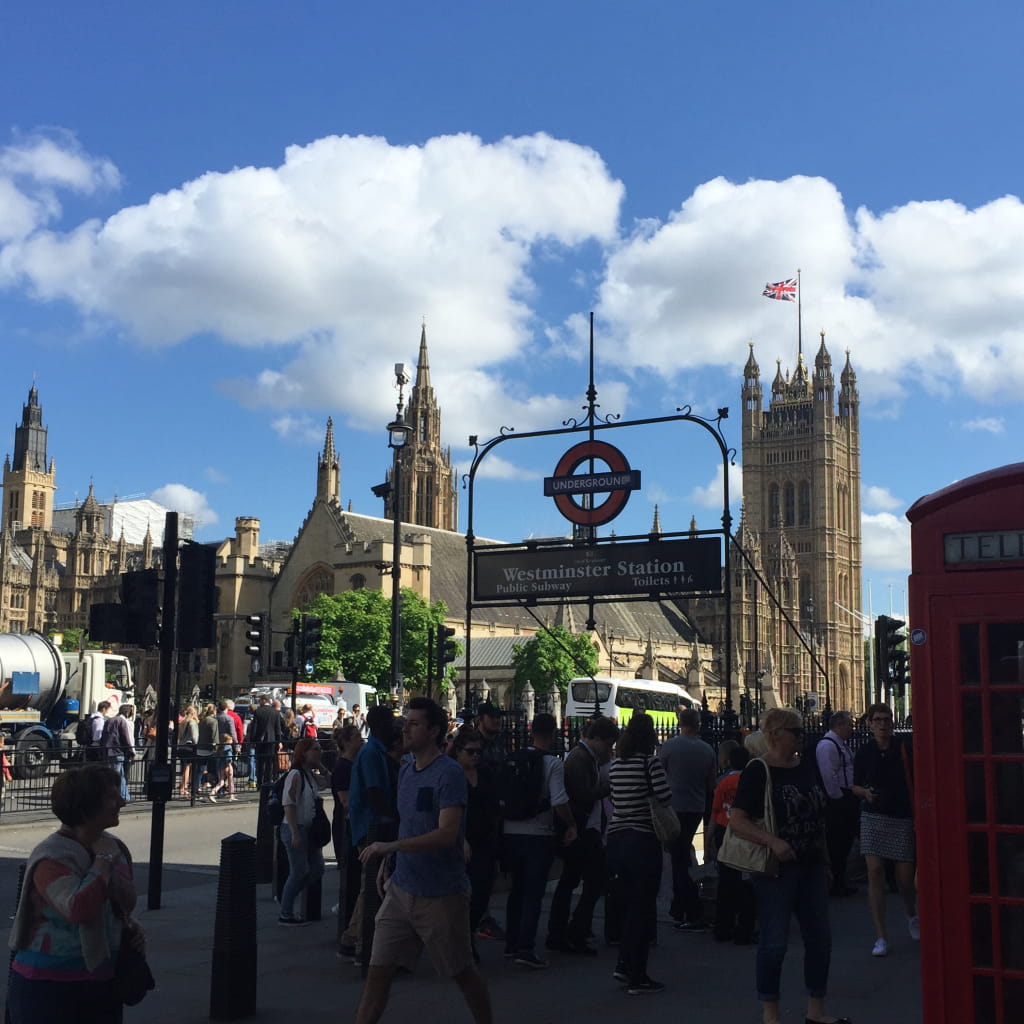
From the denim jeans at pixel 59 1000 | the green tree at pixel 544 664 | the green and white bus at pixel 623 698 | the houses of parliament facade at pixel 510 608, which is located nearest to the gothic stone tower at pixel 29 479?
the houses of parliament facade at pixel 510 608

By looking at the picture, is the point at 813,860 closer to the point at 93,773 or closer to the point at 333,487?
the point at 93,773

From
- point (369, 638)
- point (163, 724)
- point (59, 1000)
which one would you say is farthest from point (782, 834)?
point (369, 638)

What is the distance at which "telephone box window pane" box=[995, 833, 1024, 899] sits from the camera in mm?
5484

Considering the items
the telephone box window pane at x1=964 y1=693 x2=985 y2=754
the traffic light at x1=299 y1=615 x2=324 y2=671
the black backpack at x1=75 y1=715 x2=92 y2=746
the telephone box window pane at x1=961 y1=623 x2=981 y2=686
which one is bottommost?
the black backpack at x1=75 y1=715 x2=92 y2=746

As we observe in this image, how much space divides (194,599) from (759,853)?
7.44 meters

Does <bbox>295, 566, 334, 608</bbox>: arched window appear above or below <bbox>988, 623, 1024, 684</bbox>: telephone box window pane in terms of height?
above

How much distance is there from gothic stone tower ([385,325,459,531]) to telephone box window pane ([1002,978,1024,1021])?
340 feet

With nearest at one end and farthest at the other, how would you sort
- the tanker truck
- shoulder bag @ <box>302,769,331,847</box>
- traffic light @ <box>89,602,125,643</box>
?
shoulder bag @ <box>302,769,331,847</box> → traffic light @ <box>89,602,125,643</box> → the tanker truck

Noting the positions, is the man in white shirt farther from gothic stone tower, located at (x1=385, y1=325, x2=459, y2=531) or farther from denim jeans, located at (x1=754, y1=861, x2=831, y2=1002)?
gothic stone tower, located at (x1=385, y1=325, x2=459, y2=531)

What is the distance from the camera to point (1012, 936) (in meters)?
5.51

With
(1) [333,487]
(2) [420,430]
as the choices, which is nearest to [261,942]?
(1) [333,487]

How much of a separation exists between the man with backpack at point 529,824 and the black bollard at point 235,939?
1982mm

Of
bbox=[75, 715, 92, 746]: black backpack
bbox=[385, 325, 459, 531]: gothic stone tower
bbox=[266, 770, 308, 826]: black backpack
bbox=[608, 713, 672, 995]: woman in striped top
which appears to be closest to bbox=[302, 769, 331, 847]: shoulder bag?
bbox=[266, 770, 308, 826]: black backpack

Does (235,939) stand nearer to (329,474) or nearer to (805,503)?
(329,474)
